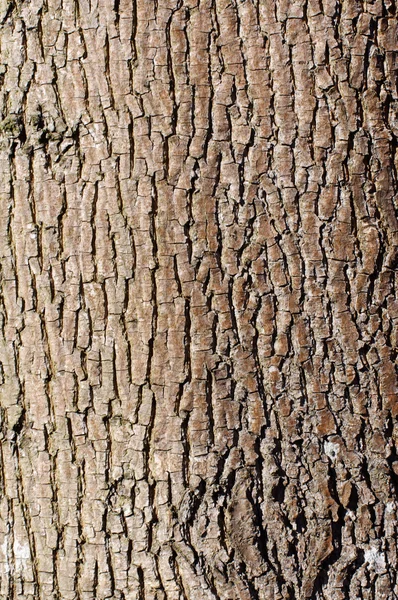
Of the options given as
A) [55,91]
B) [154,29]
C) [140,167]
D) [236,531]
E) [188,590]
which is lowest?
[188,590]

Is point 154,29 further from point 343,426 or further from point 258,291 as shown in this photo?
point 343,426

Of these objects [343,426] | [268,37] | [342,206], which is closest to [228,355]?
[343,426]

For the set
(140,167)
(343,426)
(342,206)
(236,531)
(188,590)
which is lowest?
(188,590)

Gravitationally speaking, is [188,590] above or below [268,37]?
below

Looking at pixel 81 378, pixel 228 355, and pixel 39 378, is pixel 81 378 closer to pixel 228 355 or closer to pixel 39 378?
pixel 39 378

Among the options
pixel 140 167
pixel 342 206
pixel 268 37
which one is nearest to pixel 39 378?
pixel 140 167

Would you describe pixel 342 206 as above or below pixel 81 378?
above
